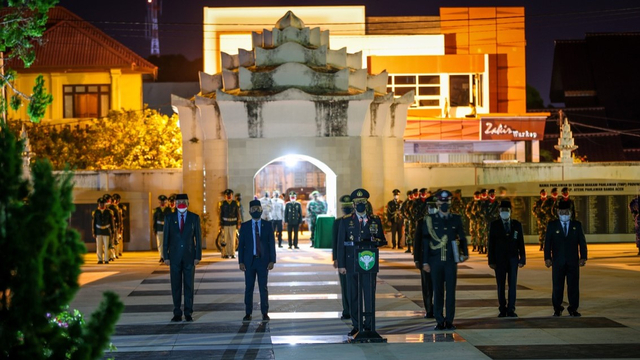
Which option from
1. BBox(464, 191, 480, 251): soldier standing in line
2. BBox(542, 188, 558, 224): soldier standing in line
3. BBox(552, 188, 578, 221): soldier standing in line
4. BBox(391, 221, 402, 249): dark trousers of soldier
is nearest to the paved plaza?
BBox(552, 188, 578, 221): soldier standing in line

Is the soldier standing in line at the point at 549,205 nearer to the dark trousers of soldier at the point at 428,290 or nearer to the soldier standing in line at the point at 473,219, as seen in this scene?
the soldier standing in line at the point at 473,219

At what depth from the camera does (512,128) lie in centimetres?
4378

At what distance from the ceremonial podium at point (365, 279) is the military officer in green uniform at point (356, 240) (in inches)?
0.5

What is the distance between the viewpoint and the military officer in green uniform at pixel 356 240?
11.9 metres

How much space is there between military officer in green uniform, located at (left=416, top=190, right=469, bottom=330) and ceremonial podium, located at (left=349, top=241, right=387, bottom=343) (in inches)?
56.8

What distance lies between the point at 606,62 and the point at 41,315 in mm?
52114

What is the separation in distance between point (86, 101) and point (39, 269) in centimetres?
4578

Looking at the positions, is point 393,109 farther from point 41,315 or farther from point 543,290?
point 41,315

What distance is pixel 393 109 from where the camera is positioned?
3089cm

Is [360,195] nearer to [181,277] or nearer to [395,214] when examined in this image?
[181,277]

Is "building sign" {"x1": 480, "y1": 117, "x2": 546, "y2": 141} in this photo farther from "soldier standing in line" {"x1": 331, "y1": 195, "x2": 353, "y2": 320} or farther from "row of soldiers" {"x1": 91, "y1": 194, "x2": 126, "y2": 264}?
"soldier standing in line" {"x1": 331, "y1": 195, "x2": 353, "y2": 320}

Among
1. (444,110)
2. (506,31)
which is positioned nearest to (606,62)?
(506,31)

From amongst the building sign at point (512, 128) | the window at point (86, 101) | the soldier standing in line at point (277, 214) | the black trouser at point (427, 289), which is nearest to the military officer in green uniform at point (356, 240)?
the black trouser at point (427, 289)

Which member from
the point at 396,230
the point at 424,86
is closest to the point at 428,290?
the point at 396,230
